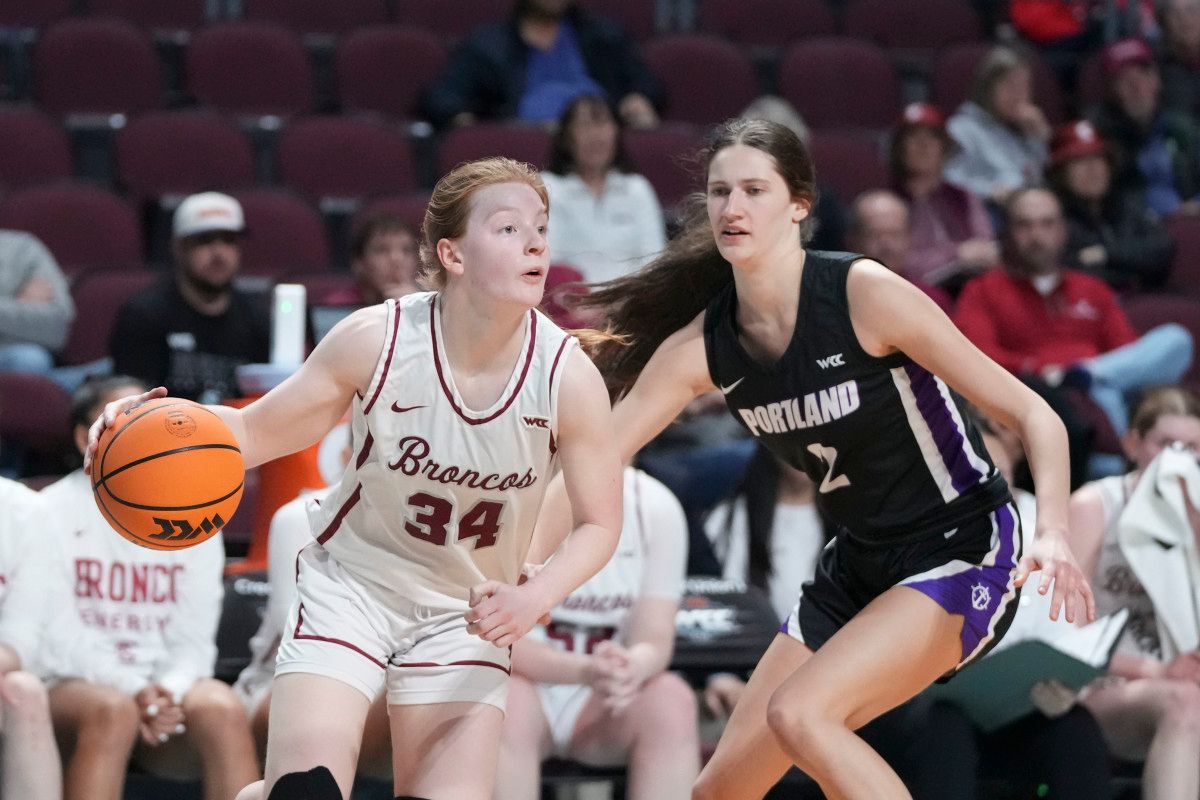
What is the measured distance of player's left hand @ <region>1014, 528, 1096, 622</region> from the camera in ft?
10.5

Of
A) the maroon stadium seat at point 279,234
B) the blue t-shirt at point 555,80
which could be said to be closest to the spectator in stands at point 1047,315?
the blue t-shirt at point 555,80

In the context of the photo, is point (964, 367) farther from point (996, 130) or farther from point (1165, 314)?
point (996, 130)

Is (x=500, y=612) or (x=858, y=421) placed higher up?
(x=858, y=421)

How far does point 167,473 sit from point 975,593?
5.61ft

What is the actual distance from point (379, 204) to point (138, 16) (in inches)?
86.6

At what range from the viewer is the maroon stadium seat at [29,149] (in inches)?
292

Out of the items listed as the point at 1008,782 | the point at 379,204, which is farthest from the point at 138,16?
the point at 1008,782

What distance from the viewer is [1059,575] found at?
10.5 feet

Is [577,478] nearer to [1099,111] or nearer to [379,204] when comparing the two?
[379,204]

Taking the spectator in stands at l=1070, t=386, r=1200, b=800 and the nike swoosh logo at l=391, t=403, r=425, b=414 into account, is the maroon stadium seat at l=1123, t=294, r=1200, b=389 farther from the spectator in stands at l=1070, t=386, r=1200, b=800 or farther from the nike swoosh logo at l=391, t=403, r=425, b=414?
the nike swoosh logo at l=391, t=403, r=425, b=414

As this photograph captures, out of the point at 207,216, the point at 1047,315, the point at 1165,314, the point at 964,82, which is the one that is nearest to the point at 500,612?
the point at 207,216

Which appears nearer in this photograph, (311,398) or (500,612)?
(500,612)

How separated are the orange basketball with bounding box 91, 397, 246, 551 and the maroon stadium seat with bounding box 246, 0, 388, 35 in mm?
5503

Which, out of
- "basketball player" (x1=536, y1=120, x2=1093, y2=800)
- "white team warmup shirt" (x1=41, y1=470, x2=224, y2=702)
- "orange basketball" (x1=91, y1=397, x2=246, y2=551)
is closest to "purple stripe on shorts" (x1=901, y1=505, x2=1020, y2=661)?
"basketball player" (x1=536, y1=120, x2=1093, y2=800)
